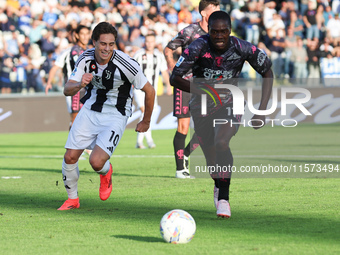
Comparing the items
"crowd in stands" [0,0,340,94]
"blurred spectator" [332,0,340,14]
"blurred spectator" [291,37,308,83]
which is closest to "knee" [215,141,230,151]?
"crowd in stands" [0,0,340,94]

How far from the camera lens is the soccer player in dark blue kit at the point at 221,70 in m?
6.55

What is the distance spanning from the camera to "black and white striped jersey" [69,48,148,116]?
7191 millimetres

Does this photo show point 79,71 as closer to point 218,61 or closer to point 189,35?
point 218,61

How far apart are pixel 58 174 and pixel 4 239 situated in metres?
5.27

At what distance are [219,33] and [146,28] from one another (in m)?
16.1

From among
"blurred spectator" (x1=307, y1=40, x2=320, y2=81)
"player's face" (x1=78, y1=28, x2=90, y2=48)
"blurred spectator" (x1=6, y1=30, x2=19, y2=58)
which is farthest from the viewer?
"blurred spectator" (x1=307, y1=40, x2=320, y2=81)

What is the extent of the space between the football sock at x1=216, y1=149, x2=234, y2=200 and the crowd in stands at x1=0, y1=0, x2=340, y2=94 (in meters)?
12.7

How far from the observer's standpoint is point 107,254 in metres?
5.02

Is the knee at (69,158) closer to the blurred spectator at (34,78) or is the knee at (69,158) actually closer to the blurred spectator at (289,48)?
the blurred spectator at (34,78)

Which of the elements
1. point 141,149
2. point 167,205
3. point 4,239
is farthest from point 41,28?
point 4,239

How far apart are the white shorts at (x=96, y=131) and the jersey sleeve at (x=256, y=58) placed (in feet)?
5.51

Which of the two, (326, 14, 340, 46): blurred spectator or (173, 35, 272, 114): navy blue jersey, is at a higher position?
(173, 35, 272, 114): navy blue jersey

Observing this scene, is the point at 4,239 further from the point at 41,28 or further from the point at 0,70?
the point at 41,28

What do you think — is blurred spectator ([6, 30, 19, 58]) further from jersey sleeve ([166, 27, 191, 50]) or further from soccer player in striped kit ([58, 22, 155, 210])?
soccer player in striped kit ([58, 22, 155, 210])
